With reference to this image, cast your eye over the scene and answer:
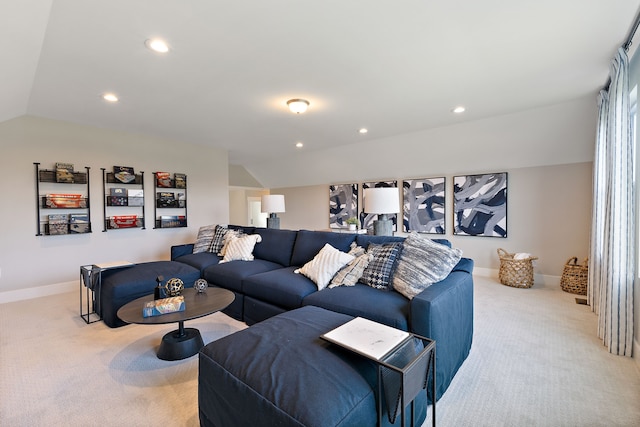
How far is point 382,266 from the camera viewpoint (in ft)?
7.82

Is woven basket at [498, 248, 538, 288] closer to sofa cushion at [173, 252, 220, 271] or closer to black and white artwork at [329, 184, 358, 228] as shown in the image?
black and white artwork at [329, 184, 358, 228]

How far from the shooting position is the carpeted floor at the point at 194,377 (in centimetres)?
161

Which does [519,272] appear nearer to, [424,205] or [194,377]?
[424,205]

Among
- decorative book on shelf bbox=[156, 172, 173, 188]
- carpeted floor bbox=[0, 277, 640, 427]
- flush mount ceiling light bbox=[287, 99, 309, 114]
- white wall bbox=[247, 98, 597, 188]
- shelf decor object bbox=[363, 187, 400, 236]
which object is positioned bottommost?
carpeted floor bbox=[0, 277, 640, 427]

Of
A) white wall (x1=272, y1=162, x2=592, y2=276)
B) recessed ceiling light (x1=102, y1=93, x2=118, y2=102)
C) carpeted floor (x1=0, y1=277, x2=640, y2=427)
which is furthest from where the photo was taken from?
white wall (x1=272, y1=162, x2=592, y2=276)

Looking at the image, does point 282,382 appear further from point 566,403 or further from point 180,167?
point 180,167

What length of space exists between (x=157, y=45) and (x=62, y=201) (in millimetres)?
3174

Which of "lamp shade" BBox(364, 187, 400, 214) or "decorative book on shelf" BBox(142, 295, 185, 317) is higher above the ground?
"lamp shade" BBox(364, 187, 400, 214)

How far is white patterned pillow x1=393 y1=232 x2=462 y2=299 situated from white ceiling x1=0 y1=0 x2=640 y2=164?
1.60m

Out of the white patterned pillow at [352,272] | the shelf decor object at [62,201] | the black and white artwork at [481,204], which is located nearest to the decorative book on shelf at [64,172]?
the shelf decor object at [62,201]

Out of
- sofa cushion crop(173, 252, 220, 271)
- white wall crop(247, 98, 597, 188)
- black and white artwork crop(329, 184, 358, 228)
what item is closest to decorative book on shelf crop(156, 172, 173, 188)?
sofa cushion crop(173, 252, 220, 271)

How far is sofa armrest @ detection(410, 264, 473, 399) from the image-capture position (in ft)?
5.52

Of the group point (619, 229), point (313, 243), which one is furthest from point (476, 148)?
point (313, 243)

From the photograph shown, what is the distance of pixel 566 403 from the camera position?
171 centimetres
